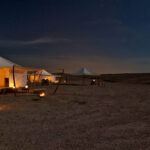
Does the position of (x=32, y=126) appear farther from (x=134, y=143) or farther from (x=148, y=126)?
(x=148, y=126)

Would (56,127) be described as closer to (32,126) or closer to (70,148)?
(32,126)

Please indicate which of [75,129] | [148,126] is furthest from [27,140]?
[148,126]

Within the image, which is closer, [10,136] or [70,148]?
[70,148]

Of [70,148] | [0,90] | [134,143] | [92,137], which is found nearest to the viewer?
[70,148]

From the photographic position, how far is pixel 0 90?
32.6 ft

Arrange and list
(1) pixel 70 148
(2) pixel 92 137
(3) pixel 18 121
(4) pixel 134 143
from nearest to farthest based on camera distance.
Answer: (1) pixel 70 148
(4) pixel 134 143
(2) pixel 92 137
(3) pixel 18 121

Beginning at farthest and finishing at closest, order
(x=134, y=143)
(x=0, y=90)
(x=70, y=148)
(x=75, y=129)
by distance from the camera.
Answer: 1. (x=0, y=90)
2. (x=75, y=129)
3. (x=134, y=143)
4. (x=70, y=148)

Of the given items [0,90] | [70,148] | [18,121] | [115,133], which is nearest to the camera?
[70,148]

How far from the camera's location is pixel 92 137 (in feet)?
9.78

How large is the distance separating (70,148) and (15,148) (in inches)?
36.6

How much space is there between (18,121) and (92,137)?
2.14m

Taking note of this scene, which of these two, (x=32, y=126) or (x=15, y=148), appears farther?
(x=32, y=126)

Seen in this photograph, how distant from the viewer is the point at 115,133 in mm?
3201

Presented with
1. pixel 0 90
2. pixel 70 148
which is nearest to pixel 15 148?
pixel 70 148
